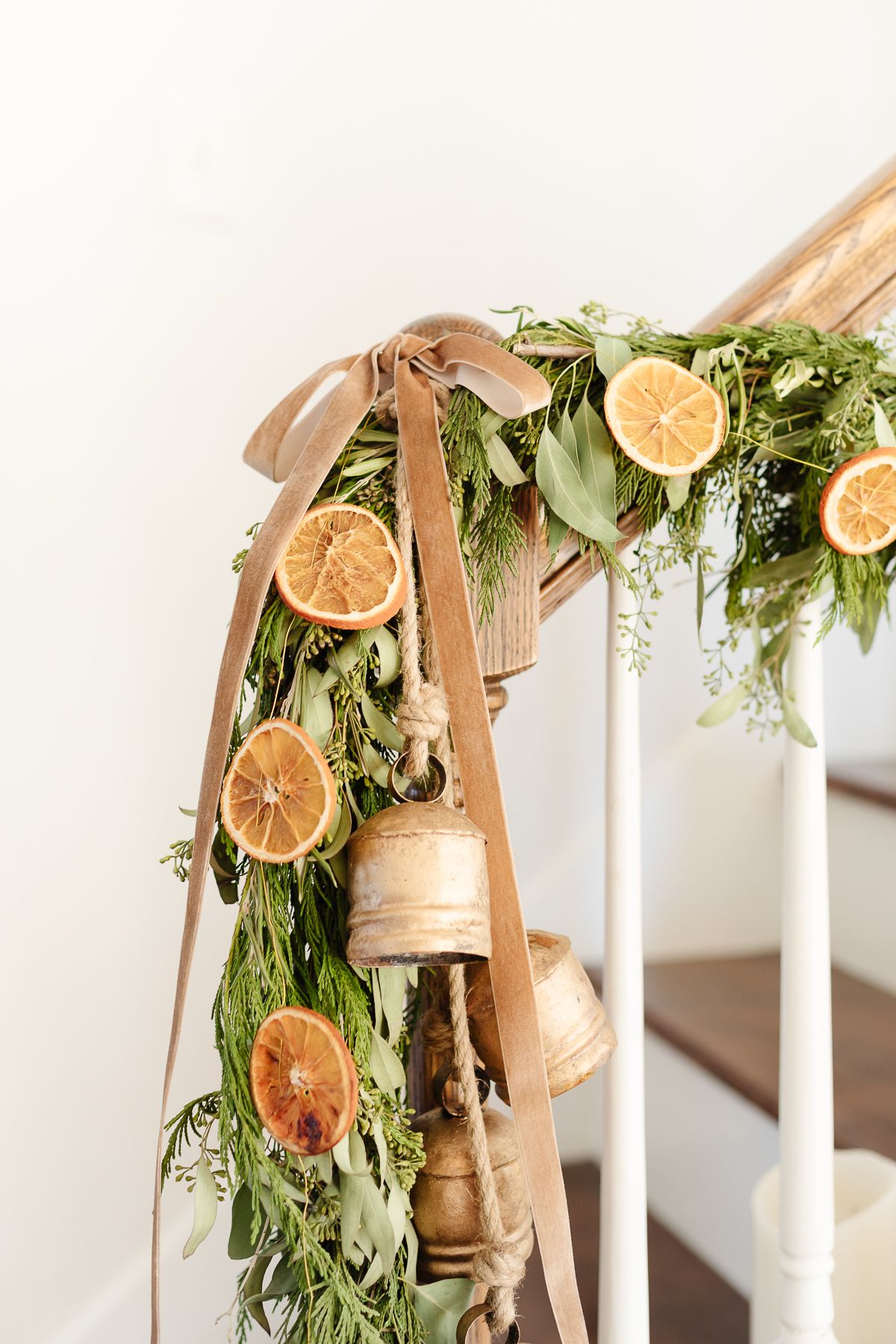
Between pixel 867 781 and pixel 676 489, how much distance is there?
0.70 meters

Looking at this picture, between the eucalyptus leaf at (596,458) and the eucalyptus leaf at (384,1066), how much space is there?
1.16 ft

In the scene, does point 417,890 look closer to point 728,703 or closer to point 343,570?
point 343,570

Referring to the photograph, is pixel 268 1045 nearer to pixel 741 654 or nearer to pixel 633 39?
pixel 741 654

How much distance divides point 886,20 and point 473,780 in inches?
50.8

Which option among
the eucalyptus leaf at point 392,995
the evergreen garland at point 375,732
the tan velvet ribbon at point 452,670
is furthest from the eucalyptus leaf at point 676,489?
the eucalyptus leaf at point 392,995

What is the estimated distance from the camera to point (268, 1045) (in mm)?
605

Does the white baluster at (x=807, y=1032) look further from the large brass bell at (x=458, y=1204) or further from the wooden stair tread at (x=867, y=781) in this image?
the wooden stair tread at (x=867, y=781)

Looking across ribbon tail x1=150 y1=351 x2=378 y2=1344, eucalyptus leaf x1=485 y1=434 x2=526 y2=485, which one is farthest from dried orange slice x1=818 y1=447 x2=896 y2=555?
ribbon tail x1=150 y1=351 x2=378 y2=1344

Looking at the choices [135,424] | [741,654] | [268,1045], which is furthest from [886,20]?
[268,1045]

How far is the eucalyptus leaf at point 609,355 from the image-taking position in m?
0.67

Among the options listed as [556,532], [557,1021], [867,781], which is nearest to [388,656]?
[556,532]

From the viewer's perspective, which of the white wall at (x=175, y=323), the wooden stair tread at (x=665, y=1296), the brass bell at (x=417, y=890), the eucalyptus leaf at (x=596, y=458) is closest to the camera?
the brass bell at (x=417, y=890)

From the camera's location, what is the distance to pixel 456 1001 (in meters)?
0.64

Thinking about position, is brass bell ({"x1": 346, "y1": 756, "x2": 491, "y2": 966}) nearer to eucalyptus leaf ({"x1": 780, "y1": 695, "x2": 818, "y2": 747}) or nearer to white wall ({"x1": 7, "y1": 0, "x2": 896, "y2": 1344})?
eucalyptus leaf ({"x1": 780, "y1": 695, "x2": 818, "y2": 747})
